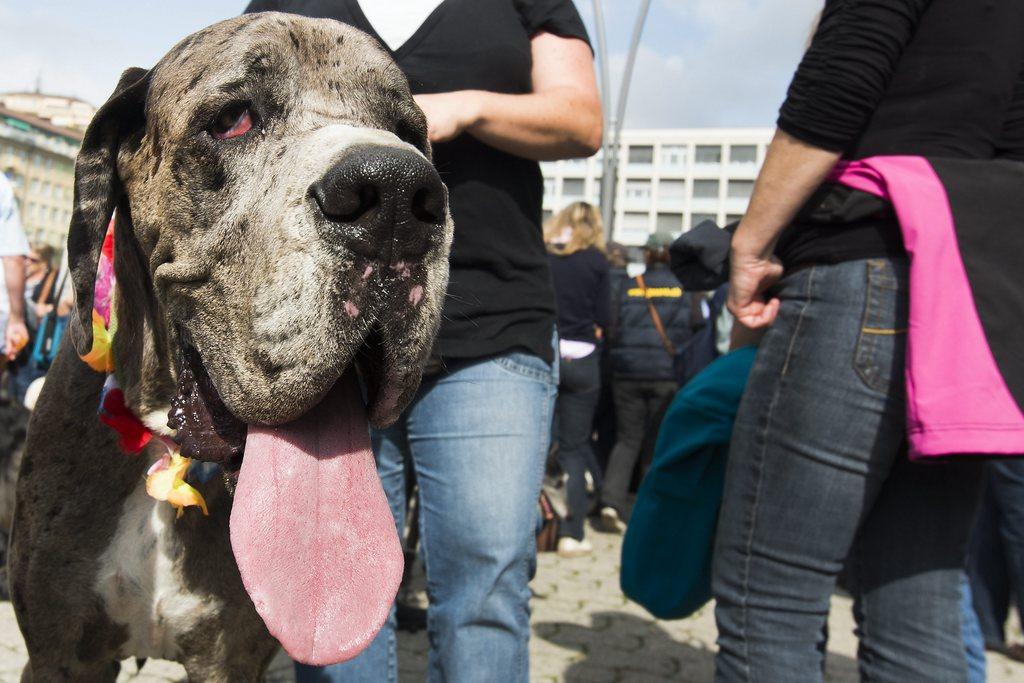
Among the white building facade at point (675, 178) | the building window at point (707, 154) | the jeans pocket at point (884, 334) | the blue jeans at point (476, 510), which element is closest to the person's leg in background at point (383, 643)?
the blue jeans at point (476, 510)

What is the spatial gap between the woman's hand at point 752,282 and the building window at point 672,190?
9506cm

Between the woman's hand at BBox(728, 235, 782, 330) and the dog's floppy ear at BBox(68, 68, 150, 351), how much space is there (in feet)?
4.56

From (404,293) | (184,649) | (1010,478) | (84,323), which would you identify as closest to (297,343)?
(404,293)

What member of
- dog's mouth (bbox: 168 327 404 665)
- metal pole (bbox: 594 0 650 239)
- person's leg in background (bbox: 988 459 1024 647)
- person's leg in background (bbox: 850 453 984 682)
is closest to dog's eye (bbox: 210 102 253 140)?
dog's mouth (bbox: 168 327 404 665)

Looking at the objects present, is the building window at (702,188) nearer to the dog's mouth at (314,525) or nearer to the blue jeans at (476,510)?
the blue jeans at (476,510)

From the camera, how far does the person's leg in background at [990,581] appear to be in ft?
14.8

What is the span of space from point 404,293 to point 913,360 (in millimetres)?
1096

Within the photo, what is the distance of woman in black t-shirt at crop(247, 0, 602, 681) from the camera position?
84.4 inches

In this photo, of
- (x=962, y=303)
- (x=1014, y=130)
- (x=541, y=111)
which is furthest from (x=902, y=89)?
(x=541, y=111)

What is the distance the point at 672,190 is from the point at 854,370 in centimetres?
9591

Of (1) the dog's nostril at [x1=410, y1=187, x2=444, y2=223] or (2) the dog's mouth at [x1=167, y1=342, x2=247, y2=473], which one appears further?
(2) the dog's mouth at [x1=167, y1=342, x2=247, y2=473]

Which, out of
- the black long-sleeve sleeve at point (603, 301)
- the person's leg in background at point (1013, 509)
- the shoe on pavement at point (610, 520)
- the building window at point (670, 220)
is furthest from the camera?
the building window at point (670, 220)

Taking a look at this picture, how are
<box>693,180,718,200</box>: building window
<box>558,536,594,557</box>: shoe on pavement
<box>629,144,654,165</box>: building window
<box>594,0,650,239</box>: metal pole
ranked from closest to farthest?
<box>558,536,594,557</box>: shoe on pavement
<box>594,0,650,239</box>: metal pole
<box>693,180,718,200</box>: building window
<box>629,144,654,165</box>: building window

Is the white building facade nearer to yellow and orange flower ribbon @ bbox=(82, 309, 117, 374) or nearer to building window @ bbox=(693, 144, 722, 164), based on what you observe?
building window @ bbox=(693, 144, 722, 164)
